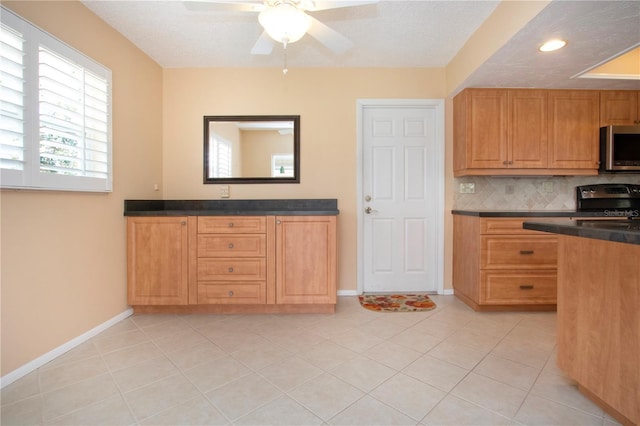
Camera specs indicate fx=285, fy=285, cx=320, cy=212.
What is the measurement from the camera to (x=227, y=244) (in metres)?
2.49

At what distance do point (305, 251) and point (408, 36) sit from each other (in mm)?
Result: 2044

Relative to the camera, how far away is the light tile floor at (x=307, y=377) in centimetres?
131

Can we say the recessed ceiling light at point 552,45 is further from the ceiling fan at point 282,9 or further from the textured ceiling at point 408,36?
the ceiling fan at point 282,9

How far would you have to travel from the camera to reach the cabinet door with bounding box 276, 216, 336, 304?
2.48 m

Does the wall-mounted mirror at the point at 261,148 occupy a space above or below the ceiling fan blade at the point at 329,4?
below

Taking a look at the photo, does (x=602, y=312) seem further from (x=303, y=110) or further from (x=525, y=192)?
(x=303, y=110)

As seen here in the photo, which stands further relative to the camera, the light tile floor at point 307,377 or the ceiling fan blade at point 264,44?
the ceiling fan blade at point 264,44

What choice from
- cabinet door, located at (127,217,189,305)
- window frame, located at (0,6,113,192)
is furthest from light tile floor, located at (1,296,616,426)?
window frame, located at (0,6,113,192)

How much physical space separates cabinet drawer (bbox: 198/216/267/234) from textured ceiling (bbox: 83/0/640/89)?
156cm

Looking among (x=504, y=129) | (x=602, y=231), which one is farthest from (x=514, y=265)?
(x=602, y=231)

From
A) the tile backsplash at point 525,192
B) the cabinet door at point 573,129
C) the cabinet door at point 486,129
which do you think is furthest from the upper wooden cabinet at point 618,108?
the cabinet door at point 486,129

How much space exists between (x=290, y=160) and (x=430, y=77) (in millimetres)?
1729

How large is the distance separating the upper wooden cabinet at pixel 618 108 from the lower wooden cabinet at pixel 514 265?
137cm

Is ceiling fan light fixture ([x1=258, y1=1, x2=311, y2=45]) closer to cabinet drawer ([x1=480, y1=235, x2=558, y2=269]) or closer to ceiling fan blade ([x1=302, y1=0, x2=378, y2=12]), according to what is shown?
ceiling fan blade ([x1=302, y1=0, x2=378, y2=12])
